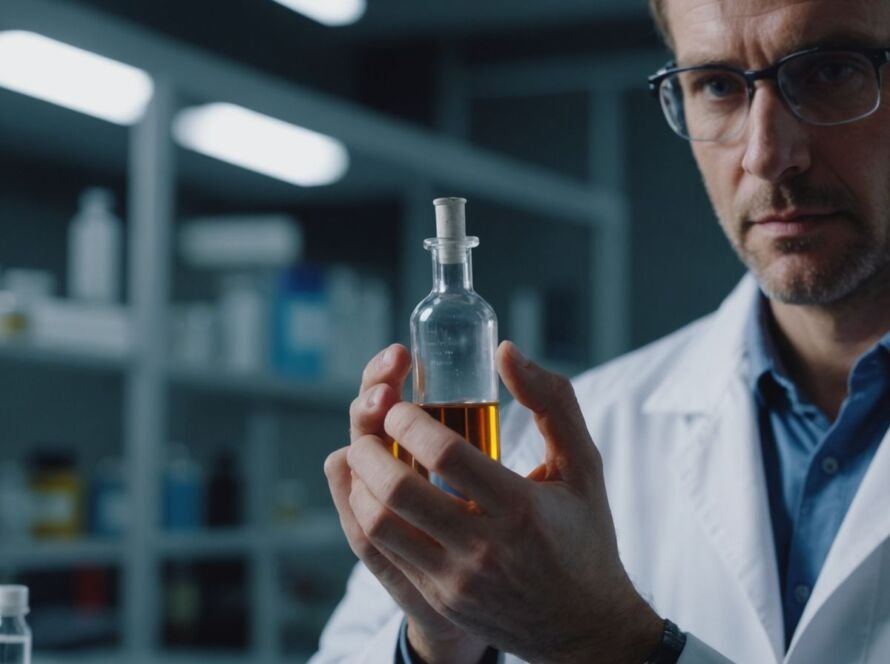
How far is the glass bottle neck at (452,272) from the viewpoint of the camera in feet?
3.10

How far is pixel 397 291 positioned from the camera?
517 centimetres

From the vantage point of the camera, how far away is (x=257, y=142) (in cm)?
347

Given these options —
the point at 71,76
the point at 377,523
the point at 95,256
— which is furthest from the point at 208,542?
the point at 377,523

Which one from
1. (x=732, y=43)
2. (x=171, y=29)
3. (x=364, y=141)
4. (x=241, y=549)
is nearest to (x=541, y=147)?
(x=171, y=29)

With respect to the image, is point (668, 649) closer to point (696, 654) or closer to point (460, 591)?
point (696, 654)

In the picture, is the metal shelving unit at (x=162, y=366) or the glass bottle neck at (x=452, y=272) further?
the metal shelving unit at (x=162, y=366)

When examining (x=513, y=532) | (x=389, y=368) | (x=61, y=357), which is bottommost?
(x=513, y=532)

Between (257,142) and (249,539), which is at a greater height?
(257,142)

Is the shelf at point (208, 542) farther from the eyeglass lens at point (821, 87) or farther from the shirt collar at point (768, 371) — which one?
the eyeglass lens at point (821, 87)

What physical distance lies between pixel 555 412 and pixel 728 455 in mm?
530

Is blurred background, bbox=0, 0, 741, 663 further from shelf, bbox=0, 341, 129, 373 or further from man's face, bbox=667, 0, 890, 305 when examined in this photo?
man's face, bbox=667, 0, 890, 305

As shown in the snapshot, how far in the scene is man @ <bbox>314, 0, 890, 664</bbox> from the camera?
859 millimetres

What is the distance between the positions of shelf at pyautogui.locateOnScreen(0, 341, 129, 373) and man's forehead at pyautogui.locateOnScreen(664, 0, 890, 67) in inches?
62.2

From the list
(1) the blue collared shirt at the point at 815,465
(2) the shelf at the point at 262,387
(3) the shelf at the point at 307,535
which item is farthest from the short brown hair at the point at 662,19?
(3) the shelf at the point at 307,535
